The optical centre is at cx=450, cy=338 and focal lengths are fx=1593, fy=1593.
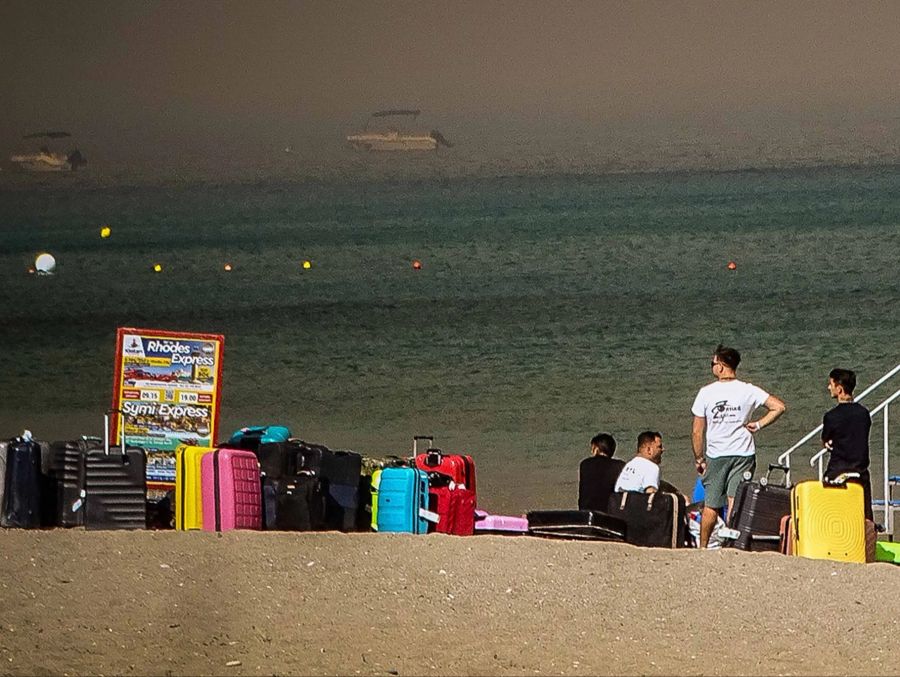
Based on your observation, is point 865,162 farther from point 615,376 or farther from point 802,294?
point 615,376

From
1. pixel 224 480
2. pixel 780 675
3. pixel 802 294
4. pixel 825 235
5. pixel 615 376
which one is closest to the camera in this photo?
pixel 780 675

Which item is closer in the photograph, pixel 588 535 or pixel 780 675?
pixel 780 675

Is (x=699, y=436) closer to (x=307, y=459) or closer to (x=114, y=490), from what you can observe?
(x=307, y=459)

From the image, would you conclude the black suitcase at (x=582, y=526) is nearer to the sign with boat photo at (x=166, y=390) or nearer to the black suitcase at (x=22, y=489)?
the sign with boat photo at (x=166, y=390)

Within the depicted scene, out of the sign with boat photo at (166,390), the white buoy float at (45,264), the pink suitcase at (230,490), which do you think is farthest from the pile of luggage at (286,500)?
the white buoy float at (45,264)

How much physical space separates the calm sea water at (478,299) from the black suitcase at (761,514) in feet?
Answer: 13.5

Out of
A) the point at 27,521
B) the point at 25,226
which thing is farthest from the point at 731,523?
the point at 25,226

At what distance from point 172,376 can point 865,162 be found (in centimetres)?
4155

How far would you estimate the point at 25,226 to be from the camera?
45.2 meters

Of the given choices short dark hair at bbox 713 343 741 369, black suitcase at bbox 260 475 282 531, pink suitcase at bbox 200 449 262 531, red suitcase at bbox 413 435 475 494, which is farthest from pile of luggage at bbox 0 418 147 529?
short dark hair at bbox 713 343 741 369

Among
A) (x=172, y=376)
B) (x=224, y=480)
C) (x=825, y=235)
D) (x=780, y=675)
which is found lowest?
(x=780, y=675)

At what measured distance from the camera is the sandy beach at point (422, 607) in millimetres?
4039

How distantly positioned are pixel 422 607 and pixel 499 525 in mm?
2046

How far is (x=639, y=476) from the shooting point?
5.95 m
